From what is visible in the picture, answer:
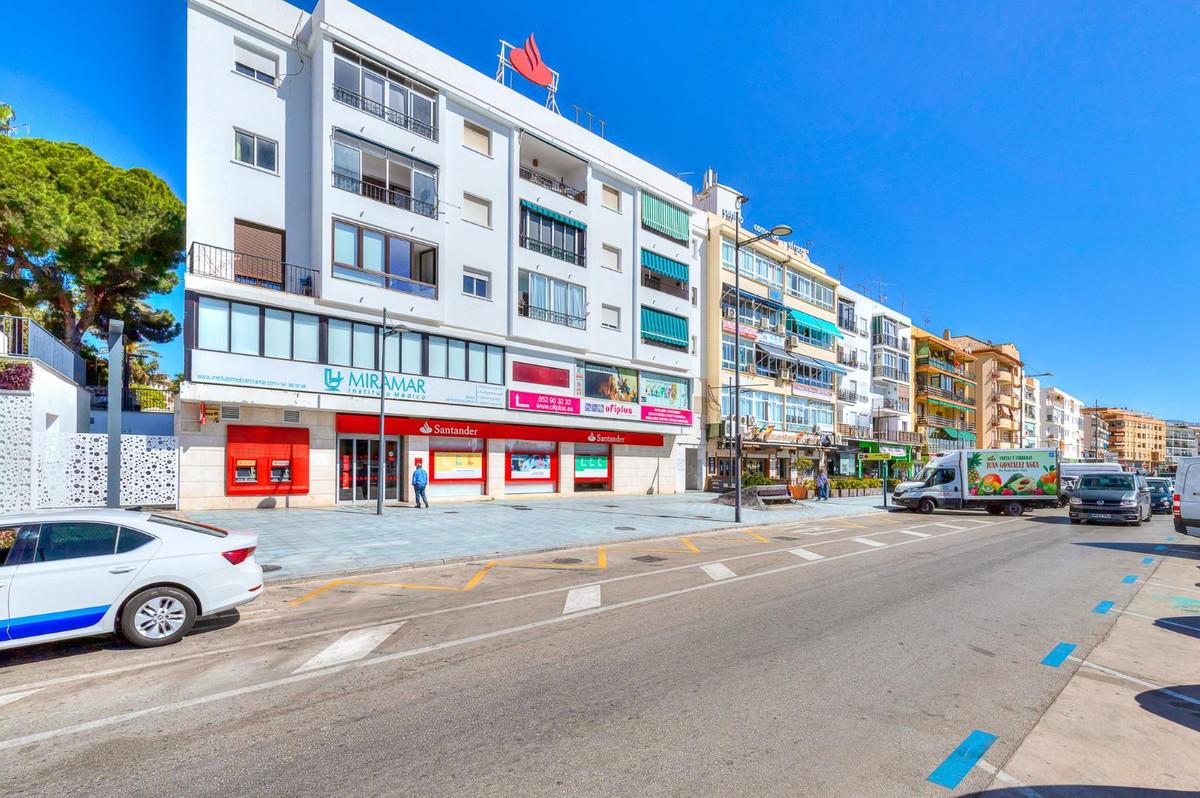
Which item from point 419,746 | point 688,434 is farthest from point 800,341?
point 419,746

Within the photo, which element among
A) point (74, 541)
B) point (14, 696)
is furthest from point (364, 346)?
point (14, 696)

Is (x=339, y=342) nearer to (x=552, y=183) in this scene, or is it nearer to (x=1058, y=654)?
(x=552, y=183)

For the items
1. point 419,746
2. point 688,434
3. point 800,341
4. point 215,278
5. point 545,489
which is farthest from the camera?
point 800,341

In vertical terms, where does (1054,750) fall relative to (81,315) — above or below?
below

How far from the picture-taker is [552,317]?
28.2m

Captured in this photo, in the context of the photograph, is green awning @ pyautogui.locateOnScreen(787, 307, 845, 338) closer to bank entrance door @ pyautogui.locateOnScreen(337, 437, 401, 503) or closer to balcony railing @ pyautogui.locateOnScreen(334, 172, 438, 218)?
balcony railing @ pyautogui.locateOnScreen(334, 172, 438, 218)

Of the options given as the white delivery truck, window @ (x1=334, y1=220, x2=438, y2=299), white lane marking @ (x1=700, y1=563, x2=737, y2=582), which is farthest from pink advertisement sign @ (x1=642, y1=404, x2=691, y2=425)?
white lane marking @ (x1=700, y1=563, x2=737, y2=582)

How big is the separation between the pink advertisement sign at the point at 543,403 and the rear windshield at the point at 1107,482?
20098 millimetres

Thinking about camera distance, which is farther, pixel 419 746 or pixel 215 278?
pixel 215 278

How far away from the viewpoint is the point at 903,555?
13.6m

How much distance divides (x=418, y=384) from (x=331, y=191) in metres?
7.33

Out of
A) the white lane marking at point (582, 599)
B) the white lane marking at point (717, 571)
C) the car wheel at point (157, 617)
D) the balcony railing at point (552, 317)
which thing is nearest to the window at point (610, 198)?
the balcony railing at point (552, 317)

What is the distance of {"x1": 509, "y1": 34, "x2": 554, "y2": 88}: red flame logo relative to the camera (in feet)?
93.5

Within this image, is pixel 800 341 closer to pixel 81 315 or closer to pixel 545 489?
pixel 545 489
